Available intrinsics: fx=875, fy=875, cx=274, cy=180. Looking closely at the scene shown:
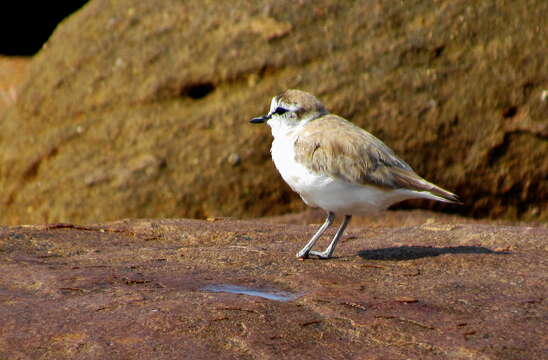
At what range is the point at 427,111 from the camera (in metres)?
9.27

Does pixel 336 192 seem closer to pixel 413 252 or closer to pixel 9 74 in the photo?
Answer: pixel 413 252

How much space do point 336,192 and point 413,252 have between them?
2.54 ft

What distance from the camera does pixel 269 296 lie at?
5125mm

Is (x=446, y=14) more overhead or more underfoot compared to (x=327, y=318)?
more overhead

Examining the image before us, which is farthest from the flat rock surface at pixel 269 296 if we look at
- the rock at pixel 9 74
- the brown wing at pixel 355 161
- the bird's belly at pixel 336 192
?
the rock at pixel 9 74

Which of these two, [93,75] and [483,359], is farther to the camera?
[93,75]

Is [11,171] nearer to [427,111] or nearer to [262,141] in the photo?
[262,141]

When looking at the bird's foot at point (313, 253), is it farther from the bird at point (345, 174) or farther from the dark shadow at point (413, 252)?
the dark shadow at point (413, 252)

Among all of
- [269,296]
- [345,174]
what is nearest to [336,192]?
[345,174]

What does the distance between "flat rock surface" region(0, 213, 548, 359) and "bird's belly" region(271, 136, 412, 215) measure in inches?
15.3

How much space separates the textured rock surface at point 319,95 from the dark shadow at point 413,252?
113 inches

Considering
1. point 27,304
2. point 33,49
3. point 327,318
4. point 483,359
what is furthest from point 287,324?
A: point 33,49

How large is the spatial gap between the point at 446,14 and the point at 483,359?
5881 mm

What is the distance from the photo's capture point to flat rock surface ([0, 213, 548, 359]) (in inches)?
172
